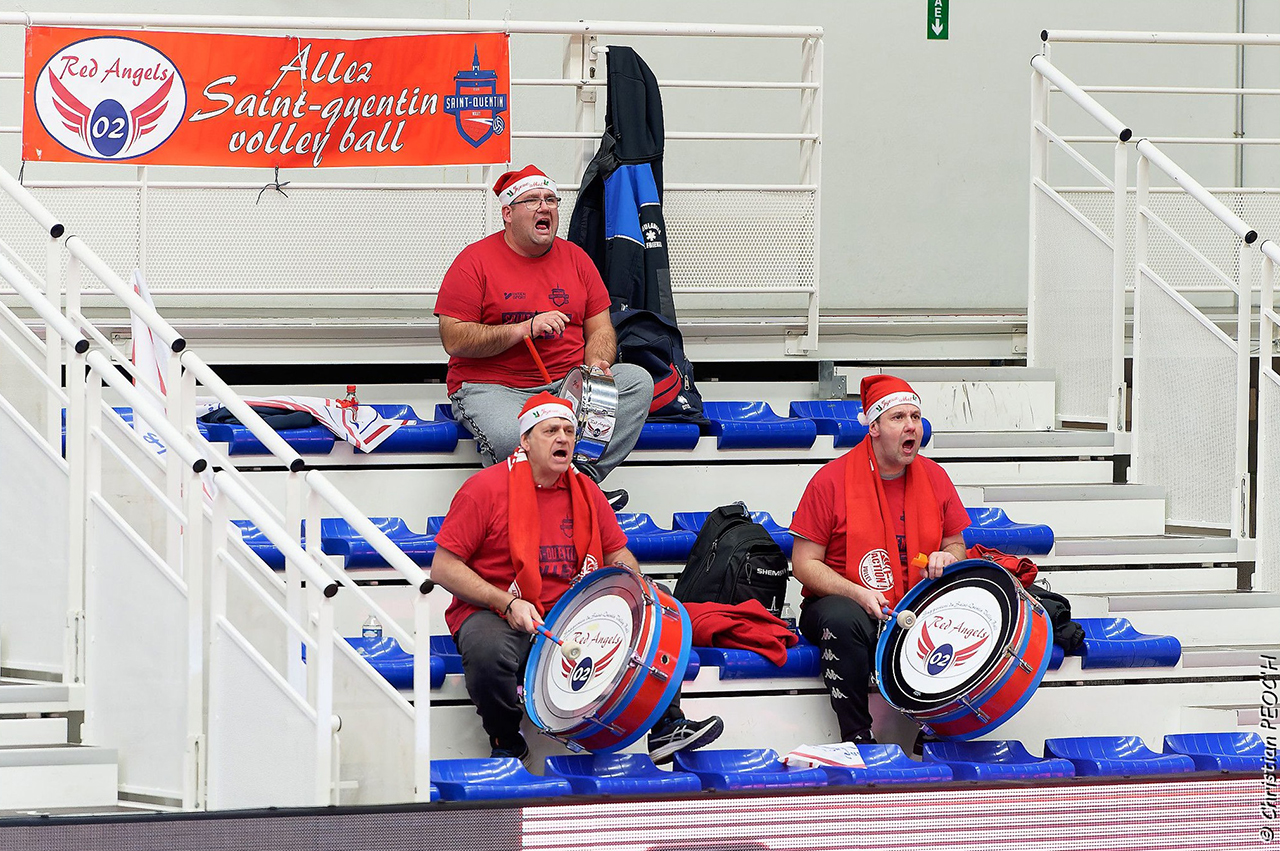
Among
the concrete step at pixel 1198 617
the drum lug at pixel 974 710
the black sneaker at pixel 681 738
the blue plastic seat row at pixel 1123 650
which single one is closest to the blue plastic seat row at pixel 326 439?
the black sneaker at pixel 681 738

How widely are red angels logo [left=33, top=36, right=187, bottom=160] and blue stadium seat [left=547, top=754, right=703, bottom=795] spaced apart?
3.41m

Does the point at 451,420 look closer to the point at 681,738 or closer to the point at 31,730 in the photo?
the point at 681,738

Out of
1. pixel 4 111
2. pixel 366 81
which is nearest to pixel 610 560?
pixel 366 81

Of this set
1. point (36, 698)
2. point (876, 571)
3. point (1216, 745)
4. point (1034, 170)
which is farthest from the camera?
point (1034, 170)

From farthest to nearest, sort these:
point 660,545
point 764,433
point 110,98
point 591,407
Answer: point 110,98
point 764,433
point 591,407
point 660,545

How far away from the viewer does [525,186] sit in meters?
5.98

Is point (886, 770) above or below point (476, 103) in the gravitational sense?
below

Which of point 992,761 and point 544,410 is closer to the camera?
point 992,761

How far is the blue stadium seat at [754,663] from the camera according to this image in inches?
194

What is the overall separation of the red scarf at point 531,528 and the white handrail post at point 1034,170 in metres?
2.67

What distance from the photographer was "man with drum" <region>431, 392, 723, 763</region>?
4.51 metres

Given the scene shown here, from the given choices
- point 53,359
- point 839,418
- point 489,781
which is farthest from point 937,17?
point 489,781

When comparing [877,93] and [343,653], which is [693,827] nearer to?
[343,653]

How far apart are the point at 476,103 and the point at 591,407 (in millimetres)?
1714
